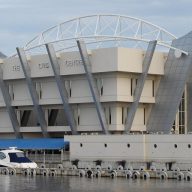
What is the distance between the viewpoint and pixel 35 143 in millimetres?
112625

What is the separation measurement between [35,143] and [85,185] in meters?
36.9

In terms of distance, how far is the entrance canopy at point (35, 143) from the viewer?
10881 cm

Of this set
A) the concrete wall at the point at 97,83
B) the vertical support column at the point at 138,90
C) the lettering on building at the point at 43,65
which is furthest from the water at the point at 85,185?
the lettering on building at the point at 43,65

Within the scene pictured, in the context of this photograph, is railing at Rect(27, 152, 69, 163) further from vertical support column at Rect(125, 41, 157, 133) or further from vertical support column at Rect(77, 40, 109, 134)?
vertical support column at Rect(125, 41, 157, 133)

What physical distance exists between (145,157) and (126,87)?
17902 mm

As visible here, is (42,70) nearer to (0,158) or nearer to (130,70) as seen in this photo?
(130,70)

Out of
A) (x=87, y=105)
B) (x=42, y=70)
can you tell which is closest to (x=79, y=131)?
(x=87, y=105)

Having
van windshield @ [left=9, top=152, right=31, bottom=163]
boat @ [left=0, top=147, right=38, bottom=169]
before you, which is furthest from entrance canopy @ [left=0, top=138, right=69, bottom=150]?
Result: boat @ [left=0, top=147, right=38, bottom=169]

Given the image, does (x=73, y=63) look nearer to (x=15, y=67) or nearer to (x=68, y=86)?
(x=68, y=86)

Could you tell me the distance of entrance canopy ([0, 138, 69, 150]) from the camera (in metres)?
109

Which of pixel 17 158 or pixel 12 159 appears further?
pixel 12 159

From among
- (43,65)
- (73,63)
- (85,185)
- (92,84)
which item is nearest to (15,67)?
(43,65)

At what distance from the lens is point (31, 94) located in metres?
119

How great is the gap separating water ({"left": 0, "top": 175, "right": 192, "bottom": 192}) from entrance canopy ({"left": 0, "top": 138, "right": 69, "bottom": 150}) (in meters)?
21.2
